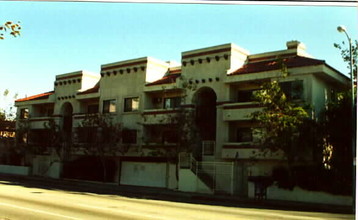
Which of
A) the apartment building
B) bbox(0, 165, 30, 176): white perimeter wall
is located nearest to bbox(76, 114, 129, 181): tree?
the apartment building

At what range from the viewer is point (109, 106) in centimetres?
3494

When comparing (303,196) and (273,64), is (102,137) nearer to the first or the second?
(273,64)

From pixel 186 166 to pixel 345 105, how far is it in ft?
34.1

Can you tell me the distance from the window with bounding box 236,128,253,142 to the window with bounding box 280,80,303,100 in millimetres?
3649

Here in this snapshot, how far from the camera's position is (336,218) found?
1470 centimetres

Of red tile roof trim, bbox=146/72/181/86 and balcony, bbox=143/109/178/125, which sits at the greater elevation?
red tile roof trim, bbox=146/72/181/86

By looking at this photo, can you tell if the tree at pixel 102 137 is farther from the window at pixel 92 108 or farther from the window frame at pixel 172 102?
the window frame at pixel 172 102

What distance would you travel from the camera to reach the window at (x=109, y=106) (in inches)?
1362

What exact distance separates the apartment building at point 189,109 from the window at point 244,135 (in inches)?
2.5

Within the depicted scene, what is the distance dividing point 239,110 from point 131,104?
10.4m

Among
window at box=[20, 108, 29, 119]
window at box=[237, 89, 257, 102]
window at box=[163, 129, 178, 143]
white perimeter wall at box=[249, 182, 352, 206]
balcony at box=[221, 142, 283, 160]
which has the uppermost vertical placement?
window at box=[237, 89, 257, 102]

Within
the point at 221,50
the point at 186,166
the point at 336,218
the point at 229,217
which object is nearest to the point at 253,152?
the point at 186,166

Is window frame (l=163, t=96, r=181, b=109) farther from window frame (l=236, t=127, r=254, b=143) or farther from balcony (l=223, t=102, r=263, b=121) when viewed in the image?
window frame (l=236, t=127, r=254, b=143)

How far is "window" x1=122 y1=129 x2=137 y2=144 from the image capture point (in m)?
32.4
